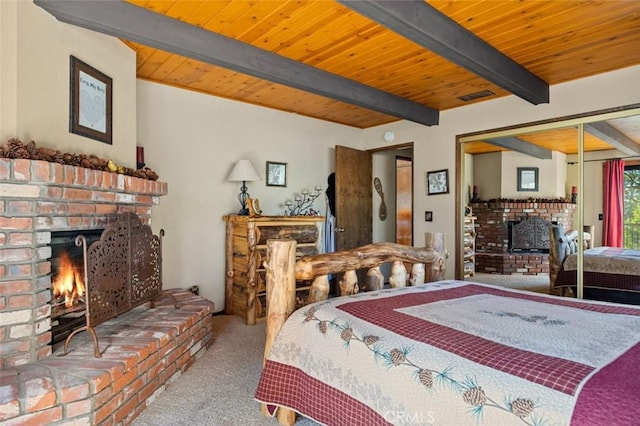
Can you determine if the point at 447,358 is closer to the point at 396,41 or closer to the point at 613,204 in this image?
the point at 396,41

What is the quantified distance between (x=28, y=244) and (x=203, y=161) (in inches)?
87.6

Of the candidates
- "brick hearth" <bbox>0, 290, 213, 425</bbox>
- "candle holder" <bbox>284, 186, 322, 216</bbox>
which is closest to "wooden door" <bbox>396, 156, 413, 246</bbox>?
"candle holder" <bbox>284, 186, 322, 216</bbox>

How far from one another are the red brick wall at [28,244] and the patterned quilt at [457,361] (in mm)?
1163

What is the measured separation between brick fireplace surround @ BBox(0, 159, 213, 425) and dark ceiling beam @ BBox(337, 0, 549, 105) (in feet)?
5.72

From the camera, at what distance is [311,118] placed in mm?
4945

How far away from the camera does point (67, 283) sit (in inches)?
89.5

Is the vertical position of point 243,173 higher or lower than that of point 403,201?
higher

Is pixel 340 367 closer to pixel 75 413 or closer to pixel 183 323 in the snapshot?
pixel 75 413

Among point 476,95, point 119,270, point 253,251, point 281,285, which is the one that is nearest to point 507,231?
point 476,95

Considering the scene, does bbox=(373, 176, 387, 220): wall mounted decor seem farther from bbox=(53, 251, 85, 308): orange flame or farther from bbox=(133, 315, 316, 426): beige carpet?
bbox=(53, 251, 85, 308): orange flame

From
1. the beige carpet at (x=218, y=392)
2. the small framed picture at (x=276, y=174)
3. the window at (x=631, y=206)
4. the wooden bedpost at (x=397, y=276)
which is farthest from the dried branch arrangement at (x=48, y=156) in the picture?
the window at (x=631, y=206)

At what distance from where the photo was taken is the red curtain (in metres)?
3.28

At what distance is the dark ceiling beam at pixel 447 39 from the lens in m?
1.96

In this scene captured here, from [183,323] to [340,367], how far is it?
1.45 m
